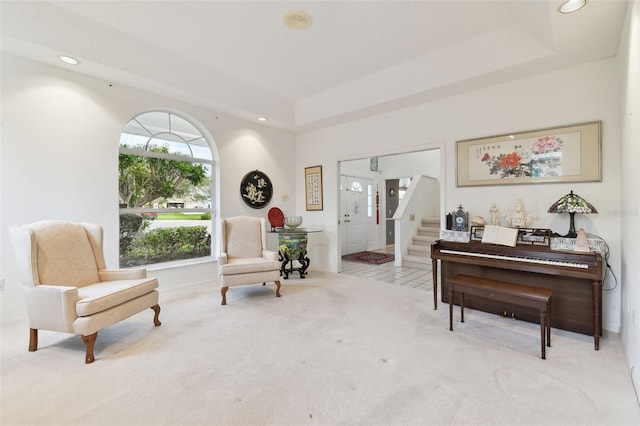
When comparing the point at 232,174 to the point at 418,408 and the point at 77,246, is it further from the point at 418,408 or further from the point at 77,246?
the point at 418,408

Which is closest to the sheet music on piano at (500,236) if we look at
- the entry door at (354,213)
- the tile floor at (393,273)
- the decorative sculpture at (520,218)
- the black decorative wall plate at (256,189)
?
the decorative sculpture at (520,218)

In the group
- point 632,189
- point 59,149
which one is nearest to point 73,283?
point 59,149

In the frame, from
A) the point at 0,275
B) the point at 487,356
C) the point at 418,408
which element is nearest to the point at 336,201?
the point at 487,356

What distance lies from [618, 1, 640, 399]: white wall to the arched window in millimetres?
4570

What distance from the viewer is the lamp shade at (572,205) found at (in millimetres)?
2580

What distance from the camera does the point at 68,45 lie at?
9.02 feet

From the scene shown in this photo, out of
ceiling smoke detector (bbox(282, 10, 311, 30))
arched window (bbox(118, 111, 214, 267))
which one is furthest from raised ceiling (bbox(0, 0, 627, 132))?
arched window (bbox(118, 111, 214, 267))

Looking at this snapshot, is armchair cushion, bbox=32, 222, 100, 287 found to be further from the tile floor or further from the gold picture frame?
the tile floor

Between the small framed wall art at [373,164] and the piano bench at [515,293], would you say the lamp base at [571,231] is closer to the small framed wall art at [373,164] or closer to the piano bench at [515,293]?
the piano bench at [515,293]

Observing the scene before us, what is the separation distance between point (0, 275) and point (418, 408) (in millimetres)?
3825

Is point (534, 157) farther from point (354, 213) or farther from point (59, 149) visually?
point (59, 149)

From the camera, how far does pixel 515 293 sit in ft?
7.38

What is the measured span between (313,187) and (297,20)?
2.98m

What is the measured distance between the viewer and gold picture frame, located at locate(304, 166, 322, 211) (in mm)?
5285
